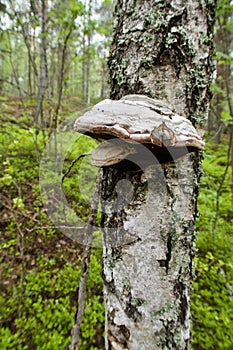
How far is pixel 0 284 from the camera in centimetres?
267

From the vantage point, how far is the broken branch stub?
57cm

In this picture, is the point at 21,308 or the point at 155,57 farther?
the point at 21,308

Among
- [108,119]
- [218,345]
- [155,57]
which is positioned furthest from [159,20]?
[218,345]

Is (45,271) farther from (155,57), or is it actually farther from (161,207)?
(155,57)

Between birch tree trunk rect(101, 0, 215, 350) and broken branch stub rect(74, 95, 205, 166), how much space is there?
12cm

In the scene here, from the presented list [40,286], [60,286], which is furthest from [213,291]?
[40,286]

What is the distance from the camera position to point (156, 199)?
769 millimetres

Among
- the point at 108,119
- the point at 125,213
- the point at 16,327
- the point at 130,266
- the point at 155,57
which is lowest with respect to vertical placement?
the point at 16,327

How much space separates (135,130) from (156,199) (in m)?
0.29

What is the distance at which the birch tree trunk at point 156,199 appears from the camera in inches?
30.4

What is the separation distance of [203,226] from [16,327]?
2.95m

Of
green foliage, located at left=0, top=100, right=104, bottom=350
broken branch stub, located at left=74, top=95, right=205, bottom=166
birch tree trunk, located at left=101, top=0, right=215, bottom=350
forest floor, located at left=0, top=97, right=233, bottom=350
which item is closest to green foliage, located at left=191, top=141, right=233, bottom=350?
forest floor, located at left=0, top=97, right=233, bottom=350

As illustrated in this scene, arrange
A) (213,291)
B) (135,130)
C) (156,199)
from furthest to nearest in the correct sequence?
(213,291) < (156,199) < (135,130)

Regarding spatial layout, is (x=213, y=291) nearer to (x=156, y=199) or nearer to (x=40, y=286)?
(x=40, y=286)
